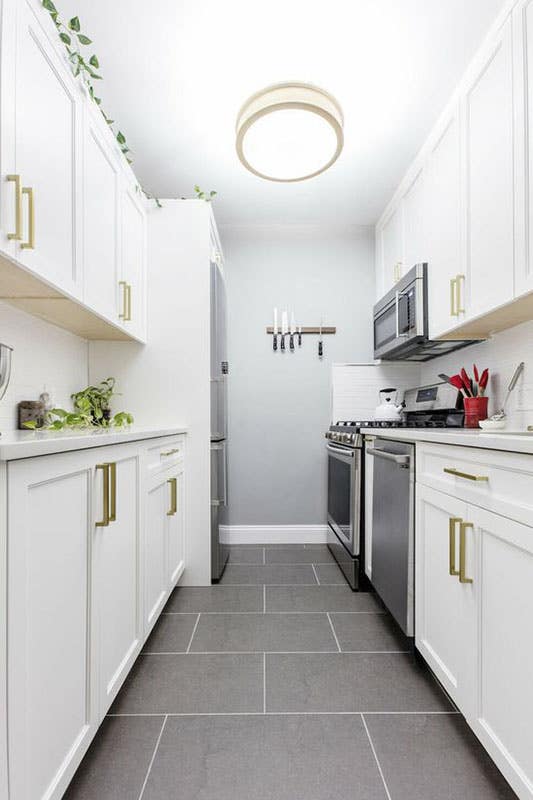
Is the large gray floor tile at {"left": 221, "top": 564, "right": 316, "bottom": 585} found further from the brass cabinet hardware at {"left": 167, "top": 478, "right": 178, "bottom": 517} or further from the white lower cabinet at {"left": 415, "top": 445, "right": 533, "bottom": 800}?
the white lower cabinet at {"left": 415, "top": 445, "right": 533, "bottom": 800}

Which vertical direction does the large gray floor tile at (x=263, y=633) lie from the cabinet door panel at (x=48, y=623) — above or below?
below

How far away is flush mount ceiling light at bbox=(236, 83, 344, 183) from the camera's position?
190 centimetres

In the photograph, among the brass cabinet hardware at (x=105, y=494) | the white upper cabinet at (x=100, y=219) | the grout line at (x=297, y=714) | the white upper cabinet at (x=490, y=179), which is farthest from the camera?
the white upper cabinet at (x=100, y=219)

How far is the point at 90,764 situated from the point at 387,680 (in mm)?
978

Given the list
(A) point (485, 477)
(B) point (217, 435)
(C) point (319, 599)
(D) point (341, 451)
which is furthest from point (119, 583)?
(D) point (341, 451)

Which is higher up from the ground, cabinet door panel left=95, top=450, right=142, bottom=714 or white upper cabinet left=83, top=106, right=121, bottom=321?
white upper cabinet left=83, top=106, right=121, bottom=321

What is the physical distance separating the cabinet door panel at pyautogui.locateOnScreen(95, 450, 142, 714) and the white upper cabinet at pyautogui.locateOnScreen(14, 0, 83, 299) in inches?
25.8

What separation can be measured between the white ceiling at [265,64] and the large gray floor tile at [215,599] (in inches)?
94.1

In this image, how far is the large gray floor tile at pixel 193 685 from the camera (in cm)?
147

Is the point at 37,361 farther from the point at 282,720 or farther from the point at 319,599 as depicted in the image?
the point at 319,599

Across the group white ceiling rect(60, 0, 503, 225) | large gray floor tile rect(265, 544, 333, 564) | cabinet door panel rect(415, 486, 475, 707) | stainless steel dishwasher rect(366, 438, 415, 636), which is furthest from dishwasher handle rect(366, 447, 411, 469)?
white ceiling rect(60, 0, 503, 225)

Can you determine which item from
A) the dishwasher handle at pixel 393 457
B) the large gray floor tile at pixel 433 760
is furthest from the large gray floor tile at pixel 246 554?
the large gray floor tile at pixel 433 760

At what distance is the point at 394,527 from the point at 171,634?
1.05 metres

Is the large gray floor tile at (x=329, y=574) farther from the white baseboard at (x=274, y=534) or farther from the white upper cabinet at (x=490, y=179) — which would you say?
the white upper cabinet at (x=490, y=179)
